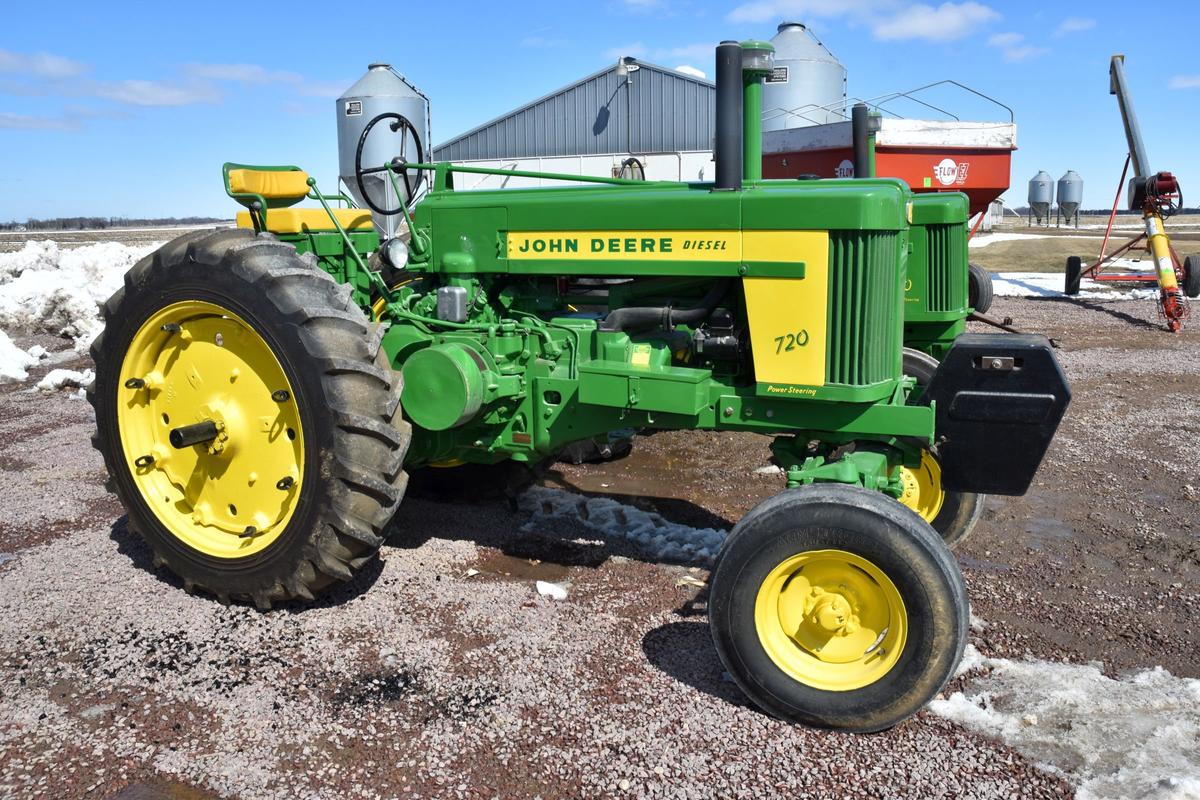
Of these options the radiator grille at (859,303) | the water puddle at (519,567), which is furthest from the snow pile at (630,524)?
the radiator grille at (859,303)

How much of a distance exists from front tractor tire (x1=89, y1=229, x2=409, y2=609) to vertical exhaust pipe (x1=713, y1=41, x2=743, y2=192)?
161 centimetres

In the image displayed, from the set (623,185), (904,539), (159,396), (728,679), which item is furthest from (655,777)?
(159,396)

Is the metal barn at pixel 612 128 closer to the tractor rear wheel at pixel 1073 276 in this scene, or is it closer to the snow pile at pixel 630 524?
the tractor rear wheel at pixel 1073 276

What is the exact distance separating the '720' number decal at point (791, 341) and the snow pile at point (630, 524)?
1.38 m

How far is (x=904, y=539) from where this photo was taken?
317 cm

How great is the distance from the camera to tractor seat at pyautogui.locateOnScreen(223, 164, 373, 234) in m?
4.56

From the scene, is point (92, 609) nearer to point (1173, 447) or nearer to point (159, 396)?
point (159, 396)

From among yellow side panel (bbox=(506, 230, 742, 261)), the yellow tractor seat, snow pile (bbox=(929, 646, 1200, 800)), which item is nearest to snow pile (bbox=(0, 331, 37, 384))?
the yellow tractor seat

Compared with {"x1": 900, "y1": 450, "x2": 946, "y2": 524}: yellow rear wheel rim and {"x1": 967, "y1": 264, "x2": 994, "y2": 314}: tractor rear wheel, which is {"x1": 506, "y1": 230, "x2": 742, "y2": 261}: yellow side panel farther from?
{"x1": 967, "y1": 264, "x2": 994, "y2": 314}: tractor rear wheel

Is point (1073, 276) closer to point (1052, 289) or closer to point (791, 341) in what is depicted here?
point (1052, 289)

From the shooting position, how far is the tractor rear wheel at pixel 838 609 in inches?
124

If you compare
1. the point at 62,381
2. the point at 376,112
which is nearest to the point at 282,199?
the point at 62,381

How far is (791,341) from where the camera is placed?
3.83 m

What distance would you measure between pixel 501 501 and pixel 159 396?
198 centimetres
